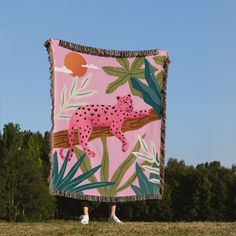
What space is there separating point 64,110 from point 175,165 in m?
60.3

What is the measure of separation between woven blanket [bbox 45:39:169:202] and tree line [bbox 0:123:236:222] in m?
43.2

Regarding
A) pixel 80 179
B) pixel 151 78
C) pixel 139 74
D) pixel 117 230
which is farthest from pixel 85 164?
pixel 151 78

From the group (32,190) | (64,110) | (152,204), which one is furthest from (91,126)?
(152,204)

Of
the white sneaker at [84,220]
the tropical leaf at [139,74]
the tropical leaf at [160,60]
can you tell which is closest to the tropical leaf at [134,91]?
the tropical leaf at [139,74]

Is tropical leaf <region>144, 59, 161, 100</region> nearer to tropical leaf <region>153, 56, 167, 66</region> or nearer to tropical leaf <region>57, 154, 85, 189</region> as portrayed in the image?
tropical leaf <region>153, 56, 167, 66</region>

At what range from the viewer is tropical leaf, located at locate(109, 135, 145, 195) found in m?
17.3

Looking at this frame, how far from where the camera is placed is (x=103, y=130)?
1709cm

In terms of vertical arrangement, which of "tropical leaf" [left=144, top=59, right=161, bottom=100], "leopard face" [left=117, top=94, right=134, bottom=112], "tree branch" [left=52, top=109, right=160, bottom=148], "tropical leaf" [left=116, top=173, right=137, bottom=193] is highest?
"tropical leaf" [left=144, top=59, right=161, bottom=100]

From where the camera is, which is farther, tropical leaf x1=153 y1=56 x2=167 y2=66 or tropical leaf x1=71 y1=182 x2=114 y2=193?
tropical leaf x1=153 y1=56 x2=167 y2=66

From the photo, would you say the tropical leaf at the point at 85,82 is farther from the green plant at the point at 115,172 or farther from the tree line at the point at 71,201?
the tree line at the point at 71,201

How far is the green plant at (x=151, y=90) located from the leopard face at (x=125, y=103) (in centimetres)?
54

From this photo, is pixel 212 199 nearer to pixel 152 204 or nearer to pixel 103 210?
pixel 152 204

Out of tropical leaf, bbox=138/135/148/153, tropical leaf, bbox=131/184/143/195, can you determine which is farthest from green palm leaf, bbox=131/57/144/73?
tropical leaf, bbox=131/184/143/195

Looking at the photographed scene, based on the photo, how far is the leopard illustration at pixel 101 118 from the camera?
54.5ft
